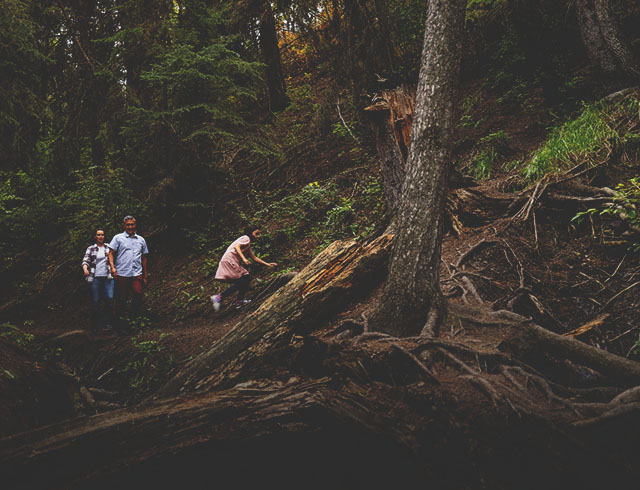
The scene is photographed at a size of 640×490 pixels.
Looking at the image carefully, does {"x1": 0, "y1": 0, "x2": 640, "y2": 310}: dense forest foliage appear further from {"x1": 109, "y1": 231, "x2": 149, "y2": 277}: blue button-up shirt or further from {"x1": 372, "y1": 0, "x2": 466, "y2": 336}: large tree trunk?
{"x1": 372, "y1": 0, "x2": 466, "y2": 336}: large tree trunk

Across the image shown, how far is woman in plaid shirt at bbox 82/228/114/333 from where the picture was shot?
7707 mm

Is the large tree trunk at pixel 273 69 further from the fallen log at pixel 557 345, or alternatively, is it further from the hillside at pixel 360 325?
the fallen log at pixel 557 345

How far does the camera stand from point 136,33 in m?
9.29

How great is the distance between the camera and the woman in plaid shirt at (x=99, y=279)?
771cm

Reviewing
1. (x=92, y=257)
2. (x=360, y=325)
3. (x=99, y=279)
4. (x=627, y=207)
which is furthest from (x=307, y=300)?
(x=92, y=257)

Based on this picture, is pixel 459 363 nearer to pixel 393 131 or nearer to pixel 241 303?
pixel 393 131

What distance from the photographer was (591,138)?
624 centimetres

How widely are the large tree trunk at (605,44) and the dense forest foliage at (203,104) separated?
16 cm

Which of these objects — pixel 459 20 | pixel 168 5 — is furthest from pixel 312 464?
pixel 168 5

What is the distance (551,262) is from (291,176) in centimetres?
938

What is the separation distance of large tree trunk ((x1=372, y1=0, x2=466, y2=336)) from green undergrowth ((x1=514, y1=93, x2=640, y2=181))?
3.57 metres

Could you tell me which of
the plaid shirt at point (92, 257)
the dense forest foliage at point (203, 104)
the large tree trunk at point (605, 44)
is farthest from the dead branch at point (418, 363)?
the large tree trunk at point (605, 44)

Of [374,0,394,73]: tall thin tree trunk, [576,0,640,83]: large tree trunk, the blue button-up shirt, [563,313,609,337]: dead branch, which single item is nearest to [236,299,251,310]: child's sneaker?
the blue button-up shirt

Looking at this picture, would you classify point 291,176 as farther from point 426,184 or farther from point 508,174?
point 426,184
